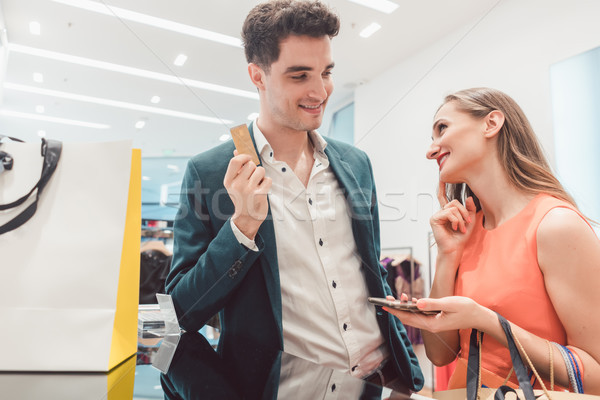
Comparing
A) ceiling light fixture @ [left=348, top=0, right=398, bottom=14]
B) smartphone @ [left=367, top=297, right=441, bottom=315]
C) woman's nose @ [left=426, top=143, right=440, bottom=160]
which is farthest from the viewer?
ceiling light fixture @ [left=348, top=0, right=398, bottom=14]

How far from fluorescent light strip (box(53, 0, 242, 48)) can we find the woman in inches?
132

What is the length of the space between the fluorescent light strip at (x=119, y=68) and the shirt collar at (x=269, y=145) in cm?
451

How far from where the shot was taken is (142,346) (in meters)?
0.86

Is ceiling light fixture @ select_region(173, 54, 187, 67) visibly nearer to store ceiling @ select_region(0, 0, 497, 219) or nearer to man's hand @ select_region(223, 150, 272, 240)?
store ceiling @ select_region(0, 0, 497, 219)

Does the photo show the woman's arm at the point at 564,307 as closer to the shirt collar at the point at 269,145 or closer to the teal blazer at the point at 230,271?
the teal blazer at the point at 230,271

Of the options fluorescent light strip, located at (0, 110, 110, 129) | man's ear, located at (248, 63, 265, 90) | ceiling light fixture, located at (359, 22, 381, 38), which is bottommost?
man's ear, located at (248, 63, 265, 90)

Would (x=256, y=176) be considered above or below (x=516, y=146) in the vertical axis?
below

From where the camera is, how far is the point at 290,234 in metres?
1.09

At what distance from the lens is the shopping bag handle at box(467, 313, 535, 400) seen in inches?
20.6

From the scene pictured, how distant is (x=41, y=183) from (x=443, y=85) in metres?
4.16

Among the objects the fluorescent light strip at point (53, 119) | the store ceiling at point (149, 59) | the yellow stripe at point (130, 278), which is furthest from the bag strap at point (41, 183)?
the fluorescent light strip at point (53, 119)

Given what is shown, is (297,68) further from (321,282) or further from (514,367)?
(514,367)

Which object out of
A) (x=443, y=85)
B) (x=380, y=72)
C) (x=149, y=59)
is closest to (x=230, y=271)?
(x=443, y=85)

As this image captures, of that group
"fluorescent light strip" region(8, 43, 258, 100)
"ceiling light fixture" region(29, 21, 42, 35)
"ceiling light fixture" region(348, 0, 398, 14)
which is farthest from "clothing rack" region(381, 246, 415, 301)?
"ceiling light fixture" region(29, 21, 42, 35)
